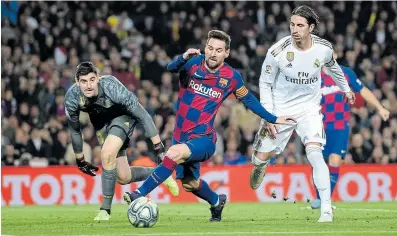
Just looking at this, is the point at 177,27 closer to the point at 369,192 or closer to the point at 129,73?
the point at 129,73

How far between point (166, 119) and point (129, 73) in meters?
1.90

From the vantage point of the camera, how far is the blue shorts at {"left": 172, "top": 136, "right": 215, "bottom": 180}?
11.1m

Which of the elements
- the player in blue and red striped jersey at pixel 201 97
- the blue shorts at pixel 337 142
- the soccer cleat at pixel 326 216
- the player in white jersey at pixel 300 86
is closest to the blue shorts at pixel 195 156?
the player in blue and red striped jersey at pixel 201 97

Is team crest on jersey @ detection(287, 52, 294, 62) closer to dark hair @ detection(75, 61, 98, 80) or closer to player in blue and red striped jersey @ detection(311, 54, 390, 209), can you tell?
dark hair @ detection(75, 61, 98, 80)

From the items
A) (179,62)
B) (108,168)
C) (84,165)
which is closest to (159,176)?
(108,168)

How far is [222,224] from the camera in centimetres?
1134

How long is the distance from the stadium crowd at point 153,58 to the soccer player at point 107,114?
706cm

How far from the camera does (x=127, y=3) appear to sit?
24109 mm

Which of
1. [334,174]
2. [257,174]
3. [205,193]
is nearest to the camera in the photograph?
[205,193]

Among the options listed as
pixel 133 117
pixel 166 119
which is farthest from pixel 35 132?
pixel 133 117

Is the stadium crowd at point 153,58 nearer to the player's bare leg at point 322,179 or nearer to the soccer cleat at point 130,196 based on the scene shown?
the player's bare leg at point 322,179

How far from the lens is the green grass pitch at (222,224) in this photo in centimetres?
1016

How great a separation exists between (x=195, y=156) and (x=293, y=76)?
1.78 meters

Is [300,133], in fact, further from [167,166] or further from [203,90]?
[167,166]
